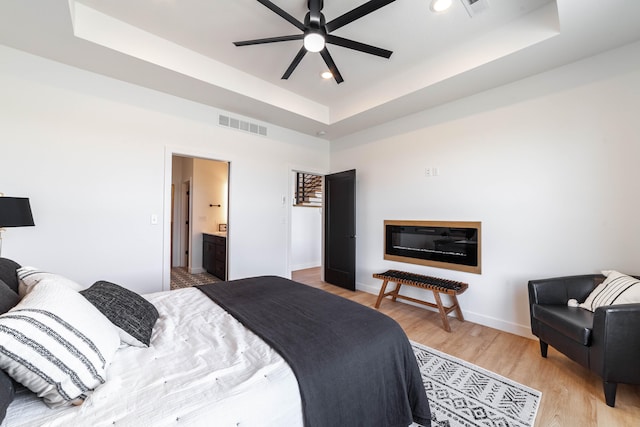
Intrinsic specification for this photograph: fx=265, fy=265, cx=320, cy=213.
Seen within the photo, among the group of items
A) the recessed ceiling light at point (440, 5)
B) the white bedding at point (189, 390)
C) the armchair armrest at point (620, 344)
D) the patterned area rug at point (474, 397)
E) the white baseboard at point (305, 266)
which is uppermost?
the recessed ceiling light at point (440, 5)

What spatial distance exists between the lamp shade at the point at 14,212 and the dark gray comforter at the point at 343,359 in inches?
64.5

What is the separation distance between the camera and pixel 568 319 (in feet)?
6.61

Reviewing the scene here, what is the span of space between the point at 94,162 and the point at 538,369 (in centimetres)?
456

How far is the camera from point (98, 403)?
85 centimetres

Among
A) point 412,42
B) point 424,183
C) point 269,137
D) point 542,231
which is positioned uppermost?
point 412,42

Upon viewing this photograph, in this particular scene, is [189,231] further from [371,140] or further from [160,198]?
[371,140]

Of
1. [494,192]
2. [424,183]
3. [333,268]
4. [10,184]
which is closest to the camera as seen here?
[10,184]

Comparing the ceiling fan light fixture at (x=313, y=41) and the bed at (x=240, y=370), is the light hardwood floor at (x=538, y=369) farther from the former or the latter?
the ceiling fan light fixture at (x=313, y=41)

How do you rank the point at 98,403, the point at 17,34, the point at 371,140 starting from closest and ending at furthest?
the point at 98,403
the point at 17,34
the point at 371,140

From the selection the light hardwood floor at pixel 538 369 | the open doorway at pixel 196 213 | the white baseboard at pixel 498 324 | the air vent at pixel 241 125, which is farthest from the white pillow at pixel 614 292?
the open doorway at pixel 196 213

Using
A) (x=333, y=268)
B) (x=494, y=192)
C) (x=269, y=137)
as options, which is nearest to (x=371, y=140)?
(x=269, y=137)

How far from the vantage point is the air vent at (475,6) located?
7.14ft

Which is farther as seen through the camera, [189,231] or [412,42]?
[189,231]

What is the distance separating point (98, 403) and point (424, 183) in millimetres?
Answer: 3680
